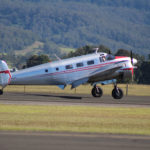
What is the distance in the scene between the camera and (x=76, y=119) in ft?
73.5

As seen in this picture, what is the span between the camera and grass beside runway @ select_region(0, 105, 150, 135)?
62.6ft

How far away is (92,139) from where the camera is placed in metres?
16.0

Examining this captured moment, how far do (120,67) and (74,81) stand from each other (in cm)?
412

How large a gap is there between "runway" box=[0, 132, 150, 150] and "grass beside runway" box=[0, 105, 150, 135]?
5.02ft

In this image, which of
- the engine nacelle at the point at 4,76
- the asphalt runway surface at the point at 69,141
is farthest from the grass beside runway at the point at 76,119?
the engine nacelle at the point at 4,76

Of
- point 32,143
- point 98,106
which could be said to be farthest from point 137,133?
point 98,106

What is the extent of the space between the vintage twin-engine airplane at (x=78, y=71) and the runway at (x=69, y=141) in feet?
57.8

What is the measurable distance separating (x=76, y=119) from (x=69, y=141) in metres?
7.01

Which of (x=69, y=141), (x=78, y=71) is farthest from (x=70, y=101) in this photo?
(x=69, y=141)

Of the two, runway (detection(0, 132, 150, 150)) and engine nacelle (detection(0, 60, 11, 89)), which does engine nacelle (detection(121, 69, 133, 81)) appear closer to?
engine nacelle (detection(0, 60, 11, 89))

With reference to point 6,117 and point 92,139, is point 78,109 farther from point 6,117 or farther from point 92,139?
point 92,139

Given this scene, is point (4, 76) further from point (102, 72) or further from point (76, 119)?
point (76, 119)

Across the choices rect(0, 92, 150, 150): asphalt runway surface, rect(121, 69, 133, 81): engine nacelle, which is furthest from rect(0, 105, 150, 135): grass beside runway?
rect(121, 69, 133, 81): engine nacelle

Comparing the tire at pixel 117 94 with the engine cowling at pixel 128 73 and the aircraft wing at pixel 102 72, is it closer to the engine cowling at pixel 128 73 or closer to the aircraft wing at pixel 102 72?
the engine cowling at pixel 128 73
